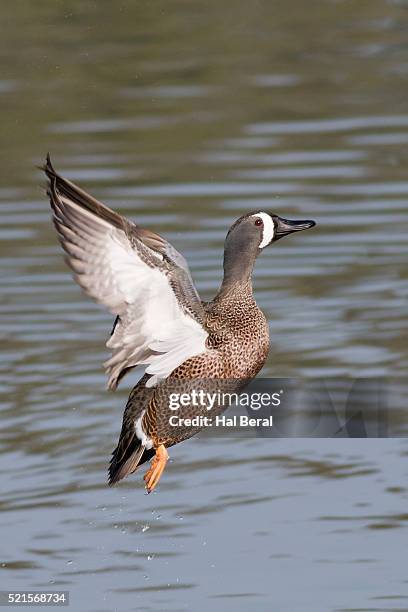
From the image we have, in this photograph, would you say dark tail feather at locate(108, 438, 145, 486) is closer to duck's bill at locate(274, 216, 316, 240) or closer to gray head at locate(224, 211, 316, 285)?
gray head at locate(224, 211, 316, 285)

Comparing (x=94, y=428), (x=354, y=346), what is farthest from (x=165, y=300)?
(x=354, y=346)

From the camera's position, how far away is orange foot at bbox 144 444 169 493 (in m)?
7.09

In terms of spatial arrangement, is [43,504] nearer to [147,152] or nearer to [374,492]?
[374,492]

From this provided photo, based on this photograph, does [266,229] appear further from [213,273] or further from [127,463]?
[213,273]

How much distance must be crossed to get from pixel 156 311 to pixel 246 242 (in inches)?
29.0

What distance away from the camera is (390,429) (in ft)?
28.3

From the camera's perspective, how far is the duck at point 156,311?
6.57m

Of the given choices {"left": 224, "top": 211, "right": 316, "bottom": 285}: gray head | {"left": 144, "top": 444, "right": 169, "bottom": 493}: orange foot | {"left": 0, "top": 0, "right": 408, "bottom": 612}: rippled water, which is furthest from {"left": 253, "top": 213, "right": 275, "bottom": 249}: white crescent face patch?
{"left": 0, "top": 0, "right": 408, "bottom": 612}: rippled water

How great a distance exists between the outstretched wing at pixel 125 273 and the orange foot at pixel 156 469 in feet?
1.60

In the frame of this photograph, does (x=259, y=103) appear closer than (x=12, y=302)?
No

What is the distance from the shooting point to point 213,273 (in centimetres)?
1123

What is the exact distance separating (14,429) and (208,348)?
6.55ft

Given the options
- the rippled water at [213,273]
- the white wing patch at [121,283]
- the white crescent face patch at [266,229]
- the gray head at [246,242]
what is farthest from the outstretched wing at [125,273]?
the rippled water at [213,273]

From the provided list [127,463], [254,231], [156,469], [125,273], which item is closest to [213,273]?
[254,231]
